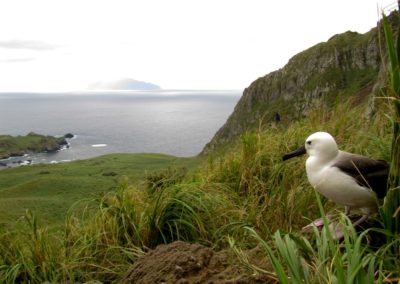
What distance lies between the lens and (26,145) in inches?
5482

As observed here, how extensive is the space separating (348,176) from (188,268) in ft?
5.61

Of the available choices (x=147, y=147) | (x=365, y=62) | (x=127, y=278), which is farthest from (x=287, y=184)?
(x=147, y=147)

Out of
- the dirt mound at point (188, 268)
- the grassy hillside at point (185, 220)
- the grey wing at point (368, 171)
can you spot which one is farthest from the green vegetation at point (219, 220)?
the grey wing at point (368, 171)

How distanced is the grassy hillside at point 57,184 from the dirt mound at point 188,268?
2.73 meters

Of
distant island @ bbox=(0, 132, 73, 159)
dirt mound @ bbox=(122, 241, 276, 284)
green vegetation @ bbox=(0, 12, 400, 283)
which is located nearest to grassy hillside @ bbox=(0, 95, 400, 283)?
green vegetation @ bbox=(0, 12, 400, 283)

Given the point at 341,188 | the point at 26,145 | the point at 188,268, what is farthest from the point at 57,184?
the point at 26,145

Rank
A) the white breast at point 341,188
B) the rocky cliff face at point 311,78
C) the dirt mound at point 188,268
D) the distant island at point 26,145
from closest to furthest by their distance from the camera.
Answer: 1. the dirt mound at point 188,268
2. the white breast at point 341,188
3. the rocky cliff face at point 311,78
4. the distant island at point 26,145

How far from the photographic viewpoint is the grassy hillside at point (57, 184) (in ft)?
148

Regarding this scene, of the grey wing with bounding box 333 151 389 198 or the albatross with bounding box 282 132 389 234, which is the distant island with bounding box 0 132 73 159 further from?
the grey wing with bounding box 333 151 389 198

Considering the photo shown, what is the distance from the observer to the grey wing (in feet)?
13.8

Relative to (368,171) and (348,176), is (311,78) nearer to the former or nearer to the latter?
(368,171)

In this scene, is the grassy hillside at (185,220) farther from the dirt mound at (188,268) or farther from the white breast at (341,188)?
the white breast at (341,188)

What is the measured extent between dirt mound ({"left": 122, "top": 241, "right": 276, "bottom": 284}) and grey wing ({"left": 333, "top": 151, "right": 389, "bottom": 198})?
4.58ft

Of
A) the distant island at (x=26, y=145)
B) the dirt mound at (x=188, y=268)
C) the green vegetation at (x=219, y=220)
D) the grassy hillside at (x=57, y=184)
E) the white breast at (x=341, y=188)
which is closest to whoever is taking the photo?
the dirt mound at (x=188, y=268)
